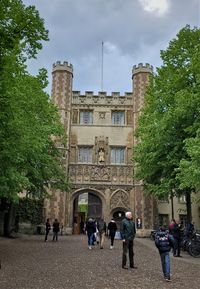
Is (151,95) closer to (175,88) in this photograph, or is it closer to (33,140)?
(175,88)

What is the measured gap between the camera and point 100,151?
35219mm

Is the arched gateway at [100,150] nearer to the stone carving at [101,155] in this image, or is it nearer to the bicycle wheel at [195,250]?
the stone carving at [101,155]

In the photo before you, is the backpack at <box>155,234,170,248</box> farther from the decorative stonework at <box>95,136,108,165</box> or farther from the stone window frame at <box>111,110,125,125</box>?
the stone window frame at <box>111,110,125,125</box>

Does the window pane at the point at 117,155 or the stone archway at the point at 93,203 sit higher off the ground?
the window pane at the point at 117,155

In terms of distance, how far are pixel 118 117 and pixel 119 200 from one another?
870 centimetres

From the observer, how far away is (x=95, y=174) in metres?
34.3

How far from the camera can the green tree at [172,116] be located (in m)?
17.5

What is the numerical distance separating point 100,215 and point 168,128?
699 inches

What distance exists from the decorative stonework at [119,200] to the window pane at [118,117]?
7.33 meters

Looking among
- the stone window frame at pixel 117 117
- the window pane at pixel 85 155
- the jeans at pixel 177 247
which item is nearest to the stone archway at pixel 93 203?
the window pane at pixel 85 155

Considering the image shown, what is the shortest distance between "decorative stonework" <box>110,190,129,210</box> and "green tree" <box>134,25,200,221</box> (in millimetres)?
12430

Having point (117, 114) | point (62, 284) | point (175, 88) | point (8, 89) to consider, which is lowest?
point (62, 284)

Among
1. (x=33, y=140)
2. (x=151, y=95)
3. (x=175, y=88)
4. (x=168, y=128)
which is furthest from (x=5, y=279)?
(x=151, y=95)

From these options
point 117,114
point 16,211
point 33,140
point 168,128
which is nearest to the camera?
point 33,140
